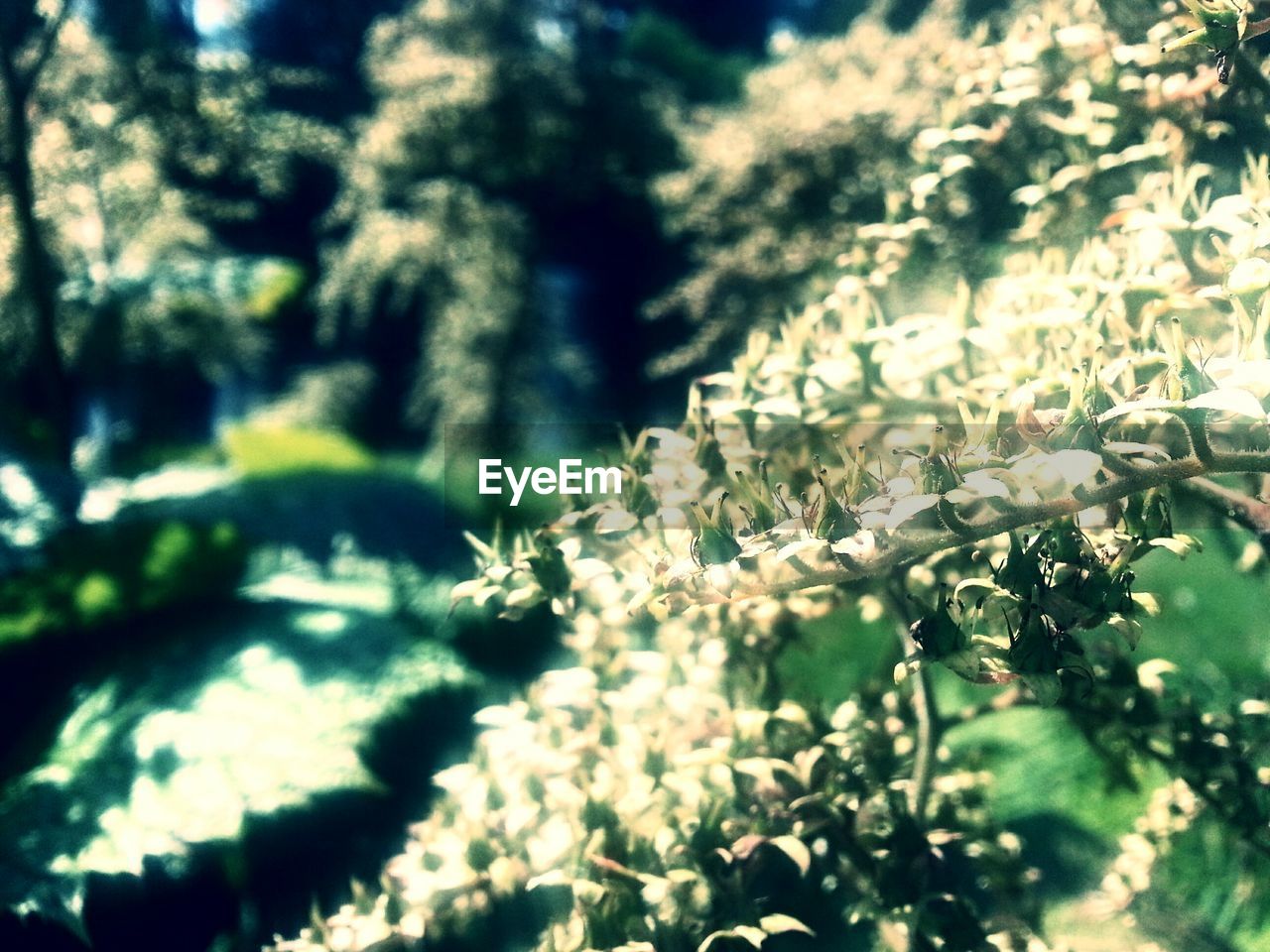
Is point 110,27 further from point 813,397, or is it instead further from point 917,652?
point 917,652

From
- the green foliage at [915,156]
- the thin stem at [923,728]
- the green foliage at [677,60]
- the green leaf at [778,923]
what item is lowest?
the green leaf at [778,923]

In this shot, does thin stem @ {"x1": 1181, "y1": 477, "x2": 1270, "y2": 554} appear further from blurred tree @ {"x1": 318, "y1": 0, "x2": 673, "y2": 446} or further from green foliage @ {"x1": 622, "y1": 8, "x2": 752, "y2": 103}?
green foliage @ {"x1": 622, "y1": 8, "x2": 752, "y2": 103}

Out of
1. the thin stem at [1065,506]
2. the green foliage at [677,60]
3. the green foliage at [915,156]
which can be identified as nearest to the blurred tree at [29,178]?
the green foliage at [915,156]

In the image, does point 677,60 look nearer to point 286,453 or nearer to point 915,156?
point 286,453

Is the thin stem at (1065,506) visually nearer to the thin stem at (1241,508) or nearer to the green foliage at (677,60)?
the thin stem at (1241,508)

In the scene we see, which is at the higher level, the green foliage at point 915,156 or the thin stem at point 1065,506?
the green foliage at point 915,156

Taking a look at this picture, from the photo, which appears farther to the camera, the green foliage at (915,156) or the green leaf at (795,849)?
the green foliage at (915,156)

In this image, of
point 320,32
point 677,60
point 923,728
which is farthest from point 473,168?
point 320,32

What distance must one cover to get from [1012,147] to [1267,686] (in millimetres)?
1759

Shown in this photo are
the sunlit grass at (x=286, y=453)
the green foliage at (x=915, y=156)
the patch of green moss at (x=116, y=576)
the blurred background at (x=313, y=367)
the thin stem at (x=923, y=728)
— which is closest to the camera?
the thin stem at (x=923, y=728)

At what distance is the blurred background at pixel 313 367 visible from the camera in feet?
5.93

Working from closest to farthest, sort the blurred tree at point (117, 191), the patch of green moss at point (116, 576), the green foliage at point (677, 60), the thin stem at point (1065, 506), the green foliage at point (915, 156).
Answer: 1. the thin stem at point (1065, 506)
2. the green foliage at point (915, 156)
3. the patch of green moss at point (116, 576)
4. the blurred tree at point (117, 191)
5. the green foliage at point (677, 60)

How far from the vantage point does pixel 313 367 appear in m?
9.12

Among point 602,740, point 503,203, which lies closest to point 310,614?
point 602,740
